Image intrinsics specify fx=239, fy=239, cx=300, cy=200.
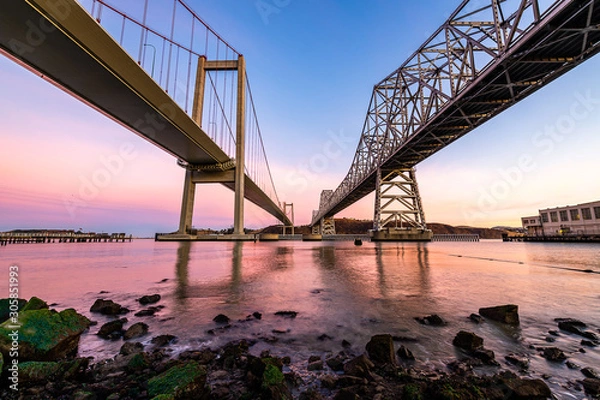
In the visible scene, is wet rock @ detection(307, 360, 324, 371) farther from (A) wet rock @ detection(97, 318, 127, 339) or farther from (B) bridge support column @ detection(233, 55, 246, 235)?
(B) bridge support column @ detection(233, 55, 246, 235)

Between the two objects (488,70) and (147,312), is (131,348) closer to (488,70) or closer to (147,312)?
(147,312)

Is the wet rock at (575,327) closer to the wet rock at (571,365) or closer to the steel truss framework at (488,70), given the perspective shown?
the wet rock at (571,365)

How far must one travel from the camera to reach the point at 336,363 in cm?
194

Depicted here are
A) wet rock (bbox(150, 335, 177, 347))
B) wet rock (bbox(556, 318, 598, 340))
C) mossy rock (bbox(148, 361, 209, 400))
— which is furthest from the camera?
wet rock (bbox(556, 318, 598, 340))

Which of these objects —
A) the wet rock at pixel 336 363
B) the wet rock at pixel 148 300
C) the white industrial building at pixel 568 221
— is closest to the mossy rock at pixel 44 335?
the wet rock at pixel 148 300

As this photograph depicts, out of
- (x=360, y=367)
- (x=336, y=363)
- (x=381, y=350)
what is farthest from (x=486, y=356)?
(x=336, y=363)

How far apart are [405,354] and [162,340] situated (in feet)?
7.54

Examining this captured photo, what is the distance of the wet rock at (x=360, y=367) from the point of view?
174 centimetres

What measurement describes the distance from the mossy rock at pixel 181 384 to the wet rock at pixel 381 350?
1334 millimetres

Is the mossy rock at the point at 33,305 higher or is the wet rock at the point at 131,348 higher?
the mossy rock at the point at 33,305

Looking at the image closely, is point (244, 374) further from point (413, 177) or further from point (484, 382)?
point (413, 177)

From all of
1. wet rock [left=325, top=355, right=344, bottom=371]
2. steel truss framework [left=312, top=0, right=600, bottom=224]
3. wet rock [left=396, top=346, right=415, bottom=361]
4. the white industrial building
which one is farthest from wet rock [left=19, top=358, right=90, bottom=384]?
the white industrial building

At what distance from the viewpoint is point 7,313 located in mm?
Answer: 2775

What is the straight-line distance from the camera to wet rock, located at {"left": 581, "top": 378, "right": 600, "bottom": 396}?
1.50 meters
